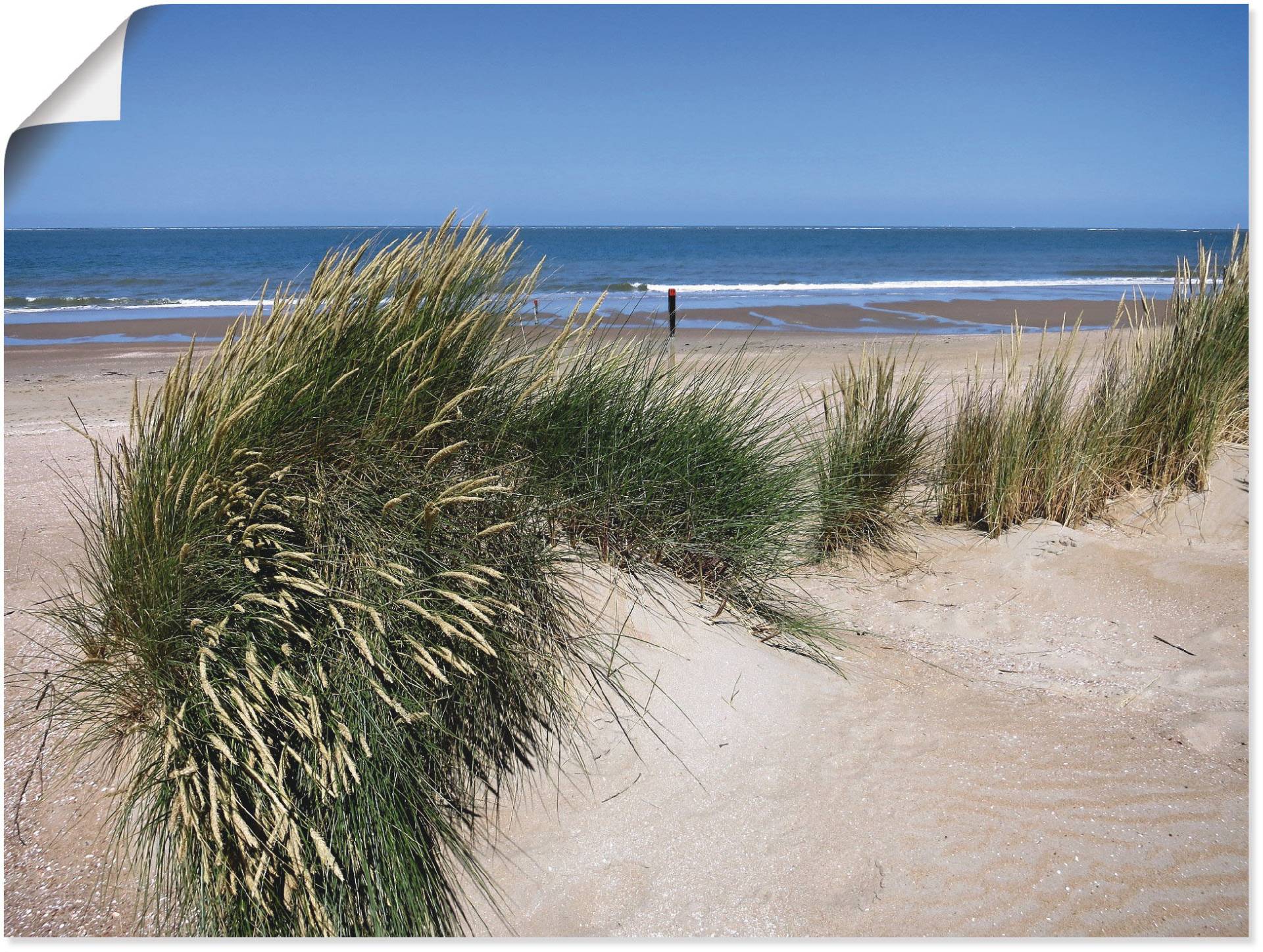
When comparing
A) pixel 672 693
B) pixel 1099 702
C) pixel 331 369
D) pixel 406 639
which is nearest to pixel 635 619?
pixel 672 693

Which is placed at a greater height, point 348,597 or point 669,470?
point 669,470

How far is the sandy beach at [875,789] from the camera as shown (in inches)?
93.7

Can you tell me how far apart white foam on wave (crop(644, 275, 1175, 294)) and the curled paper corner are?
23.9 m

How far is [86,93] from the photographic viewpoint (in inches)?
77.7

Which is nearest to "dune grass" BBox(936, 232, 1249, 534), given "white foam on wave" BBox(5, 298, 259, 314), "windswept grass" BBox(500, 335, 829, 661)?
"windswept grass" BBox(500, 335, 829, 661)

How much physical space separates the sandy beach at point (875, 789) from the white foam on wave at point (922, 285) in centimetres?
2249

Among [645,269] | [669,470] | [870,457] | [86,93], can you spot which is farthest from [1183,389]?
[645,269]

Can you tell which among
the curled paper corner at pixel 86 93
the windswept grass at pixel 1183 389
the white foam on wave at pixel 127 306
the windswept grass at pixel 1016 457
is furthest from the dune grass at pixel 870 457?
the white foam on wave at pixel 127 306

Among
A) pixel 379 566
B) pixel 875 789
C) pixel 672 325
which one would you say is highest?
pixel 672 325

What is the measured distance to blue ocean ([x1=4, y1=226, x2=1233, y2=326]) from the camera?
21.3m

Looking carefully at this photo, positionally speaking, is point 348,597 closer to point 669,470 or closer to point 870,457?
point 669,470

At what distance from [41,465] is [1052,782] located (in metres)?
6.10

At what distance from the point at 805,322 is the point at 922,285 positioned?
40.0 ft

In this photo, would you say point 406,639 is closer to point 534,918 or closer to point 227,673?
point 227,673
